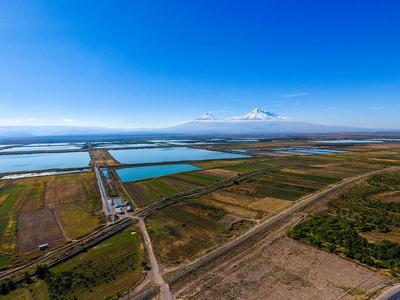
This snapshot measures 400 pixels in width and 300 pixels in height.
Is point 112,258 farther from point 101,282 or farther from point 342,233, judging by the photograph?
point 342,233

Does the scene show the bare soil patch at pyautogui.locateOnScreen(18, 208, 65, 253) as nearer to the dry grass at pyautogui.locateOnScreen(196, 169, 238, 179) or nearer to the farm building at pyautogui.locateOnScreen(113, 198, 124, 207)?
the farm building at pyautogui.locateOnScreen(113, 198, 124, 207)

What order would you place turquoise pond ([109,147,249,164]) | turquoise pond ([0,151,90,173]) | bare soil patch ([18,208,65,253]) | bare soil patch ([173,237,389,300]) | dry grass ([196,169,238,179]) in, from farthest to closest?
turquoise pond ([109,147,249,164])
turquoise pond ([0,151,90,173])
dry grass ([196,169,238,179])
bare soil patch ([18,208,65,253])
bare soil patch ([173,237,389,300])

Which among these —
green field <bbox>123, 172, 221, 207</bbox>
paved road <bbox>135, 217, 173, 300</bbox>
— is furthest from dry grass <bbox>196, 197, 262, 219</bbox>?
paved road <bbox>135, 217, 173, 300</bbox>

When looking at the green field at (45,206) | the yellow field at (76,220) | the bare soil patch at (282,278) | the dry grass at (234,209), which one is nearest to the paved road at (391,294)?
the bare soil patch at (282,278)

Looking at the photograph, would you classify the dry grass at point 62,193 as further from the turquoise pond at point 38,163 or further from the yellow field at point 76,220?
the turquoise pond at point 38,163

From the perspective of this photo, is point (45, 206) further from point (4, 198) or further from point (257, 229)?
point (257, 229)

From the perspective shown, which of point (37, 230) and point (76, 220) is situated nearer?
point (37, 230)

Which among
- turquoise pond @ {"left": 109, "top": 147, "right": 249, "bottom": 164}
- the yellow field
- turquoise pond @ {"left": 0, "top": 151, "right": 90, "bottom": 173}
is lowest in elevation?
the yellow field

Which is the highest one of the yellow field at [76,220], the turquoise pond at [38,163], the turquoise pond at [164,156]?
the turquoise pond at [164,156]

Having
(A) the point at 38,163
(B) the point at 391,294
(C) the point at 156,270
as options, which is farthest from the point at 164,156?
(B) the point at 391,294

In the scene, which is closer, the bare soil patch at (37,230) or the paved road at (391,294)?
the paved road at (391,294)
